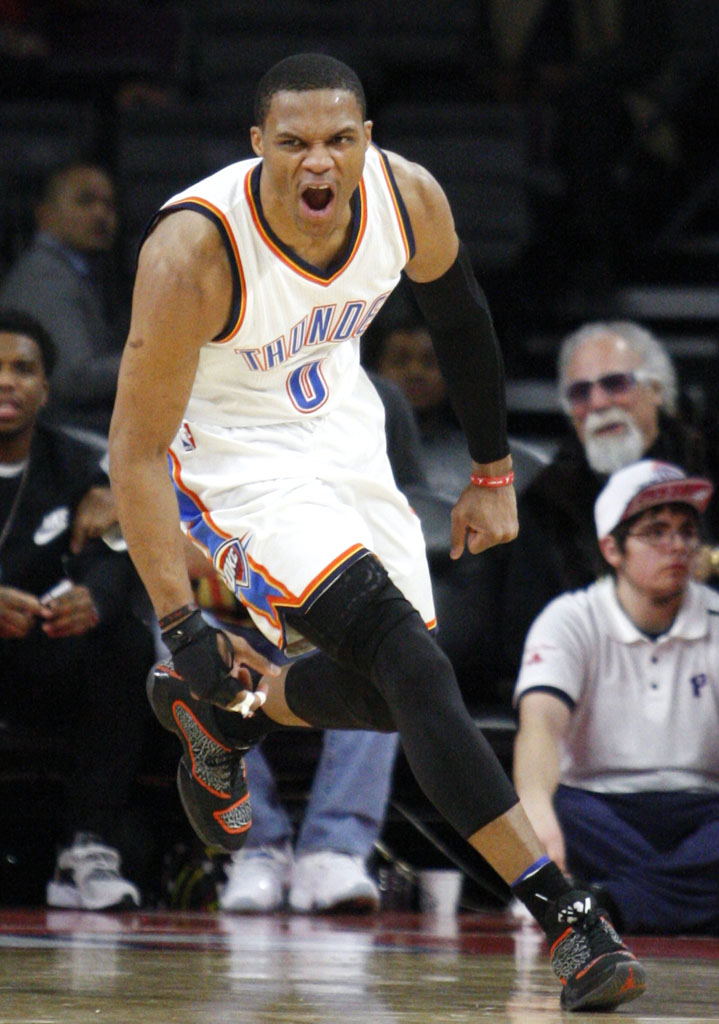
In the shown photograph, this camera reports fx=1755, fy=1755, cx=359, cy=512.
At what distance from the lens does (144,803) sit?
459 centimetres

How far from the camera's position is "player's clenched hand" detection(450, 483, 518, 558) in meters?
2.99

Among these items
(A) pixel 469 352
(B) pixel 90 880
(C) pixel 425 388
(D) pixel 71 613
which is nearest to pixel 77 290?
(C) pixel 425 388

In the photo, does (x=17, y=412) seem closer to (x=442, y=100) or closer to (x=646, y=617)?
(x=646, y=617)

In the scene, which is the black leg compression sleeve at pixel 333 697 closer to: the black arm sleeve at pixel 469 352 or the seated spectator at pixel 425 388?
the black arm sleeve at pixel 469 352

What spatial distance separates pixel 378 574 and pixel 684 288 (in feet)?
15.1

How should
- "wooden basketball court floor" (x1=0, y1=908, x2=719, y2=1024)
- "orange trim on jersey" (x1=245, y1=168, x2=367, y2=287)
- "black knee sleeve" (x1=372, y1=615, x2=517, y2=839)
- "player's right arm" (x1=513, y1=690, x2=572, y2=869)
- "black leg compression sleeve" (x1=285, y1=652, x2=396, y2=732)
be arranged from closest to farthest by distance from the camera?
"wooden basketball court floor" (x1=0, y1=908, x2=719, y2=1024), "black knee sleeve" (x1=372, y1=615, x2=517, y2=839), "orange trim on jersey" (x1=245, y1=168, x2=367, y2=287), "black leg compression sleeve" (x1=285, y1=652, x2=396, y2=732), "player's right arm" (x1=513, y1=690, x2=572, y2=869)

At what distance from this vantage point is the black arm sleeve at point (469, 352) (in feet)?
9.64

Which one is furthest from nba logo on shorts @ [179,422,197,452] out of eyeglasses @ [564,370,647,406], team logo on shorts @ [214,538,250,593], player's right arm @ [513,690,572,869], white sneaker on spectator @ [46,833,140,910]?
eyeglasses @ [564,370,647,406]

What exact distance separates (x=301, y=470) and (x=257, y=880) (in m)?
1.66

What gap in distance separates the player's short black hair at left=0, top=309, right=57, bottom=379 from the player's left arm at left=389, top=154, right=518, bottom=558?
1814 mm

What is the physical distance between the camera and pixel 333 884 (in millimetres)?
4008

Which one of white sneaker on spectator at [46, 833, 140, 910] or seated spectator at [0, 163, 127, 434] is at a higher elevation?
seated spectator at [0, 163, 127, 434]

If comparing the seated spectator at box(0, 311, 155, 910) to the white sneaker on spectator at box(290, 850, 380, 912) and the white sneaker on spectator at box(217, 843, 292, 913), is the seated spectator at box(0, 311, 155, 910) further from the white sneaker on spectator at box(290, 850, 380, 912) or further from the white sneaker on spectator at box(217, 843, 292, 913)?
the white sneaker on spectator at box(290, 850, 380, 912)

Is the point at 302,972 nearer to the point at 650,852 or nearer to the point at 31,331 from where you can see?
the point at 650,852
